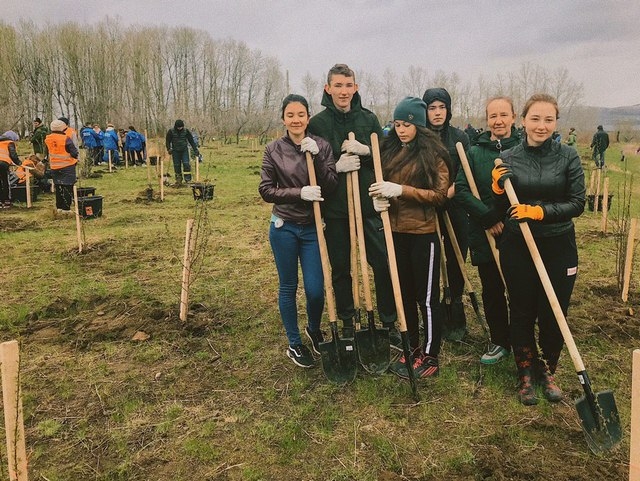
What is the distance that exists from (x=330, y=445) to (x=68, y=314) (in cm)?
343

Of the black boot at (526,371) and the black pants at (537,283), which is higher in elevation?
the black pants at (537,283)

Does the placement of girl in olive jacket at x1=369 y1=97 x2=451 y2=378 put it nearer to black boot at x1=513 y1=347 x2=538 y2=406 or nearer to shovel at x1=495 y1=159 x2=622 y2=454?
black boot at x1=513 y1=347 x2=538 y2=406

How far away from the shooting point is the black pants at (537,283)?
3.08m

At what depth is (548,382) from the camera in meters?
3.30

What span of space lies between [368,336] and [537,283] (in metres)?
1.26

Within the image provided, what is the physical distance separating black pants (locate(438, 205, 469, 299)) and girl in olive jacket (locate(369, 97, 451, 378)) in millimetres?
742

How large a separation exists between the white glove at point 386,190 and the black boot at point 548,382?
161cm

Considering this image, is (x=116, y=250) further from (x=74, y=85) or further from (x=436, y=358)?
(x=74, y=85)

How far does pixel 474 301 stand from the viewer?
14.5 feet

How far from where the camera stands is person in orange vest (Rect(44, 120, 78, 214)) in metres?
9.72

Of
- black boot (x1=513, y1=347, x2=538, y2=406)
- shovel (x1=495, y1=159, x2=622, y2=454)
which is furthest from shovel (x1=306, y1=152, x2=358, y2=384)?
shovel (x1=495, y1=159, x2=622, y2=454)

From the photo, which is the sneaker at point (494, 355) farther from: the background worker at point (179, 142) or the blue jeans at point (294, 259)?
the background worker at point (179, 142)

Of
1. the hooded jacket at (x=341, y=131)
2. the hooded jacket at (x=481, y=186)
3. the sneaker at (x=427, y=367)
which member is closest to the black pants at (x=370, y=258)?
the hooded jacket at (x=341, y=131)

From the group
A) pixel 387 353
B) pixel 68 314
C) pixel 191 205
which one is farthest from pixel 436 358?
pixel 191 205
